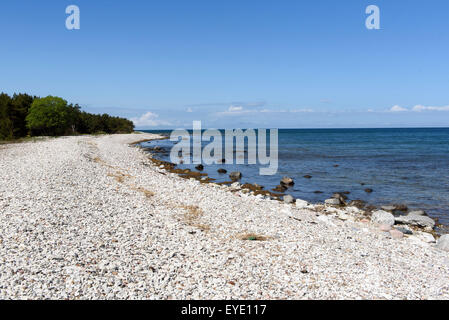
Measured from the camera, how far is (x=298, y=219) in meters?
15.9

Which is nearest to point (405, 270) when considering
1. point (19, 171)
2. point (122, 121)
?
point (19, 171)

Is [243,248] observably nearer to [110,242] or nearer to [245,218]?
[245,218]

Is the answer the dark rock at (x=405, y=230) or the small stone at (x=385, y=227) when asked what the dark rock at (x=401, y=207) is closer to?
the dark rock at (x=405, y=230)

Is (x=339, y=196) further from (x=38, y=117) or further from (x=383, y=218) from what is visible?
(x=38, y=117)

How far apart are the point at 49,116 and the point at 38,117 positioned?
4.03m

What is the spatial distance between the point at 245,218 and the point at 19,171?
16657mm

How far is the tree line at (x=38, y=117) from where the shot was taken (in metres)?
60.3

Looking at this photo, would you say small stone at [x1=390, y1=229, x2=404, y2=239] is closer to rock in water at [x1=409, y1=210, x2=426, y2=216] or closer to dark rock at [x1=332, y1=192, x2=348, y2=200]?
rock in water at [x1=409, y1=210, x2=426, y2=216]

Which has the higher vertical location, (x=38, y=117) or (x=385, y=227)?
(x=38, y=117)

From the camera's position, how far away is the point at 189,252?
10305 millimetres
